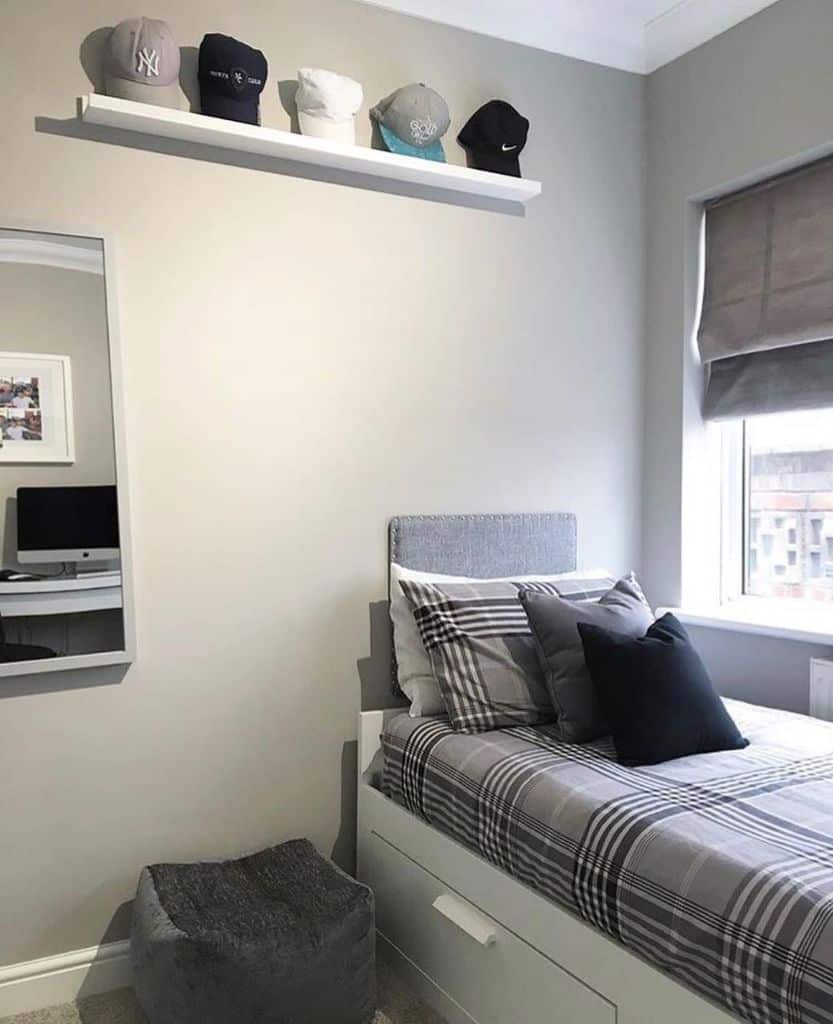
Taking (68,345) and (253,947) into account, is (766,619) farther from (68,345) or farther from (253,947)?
(68,345)

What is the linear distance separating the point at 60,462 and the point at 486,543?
121 centimetres

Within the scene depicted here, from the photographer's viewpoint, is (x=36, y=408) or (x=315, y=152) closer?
(x=36, y=408)

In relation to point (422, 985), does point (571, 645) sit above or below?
above

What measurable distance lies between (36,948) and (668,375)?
2431 millimetres

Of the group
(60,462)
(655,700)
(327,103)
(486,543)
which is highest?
(327,103)

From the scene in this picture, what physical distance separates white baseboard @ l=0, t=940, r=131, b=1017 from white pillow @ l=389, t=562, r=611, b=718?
3.11ft

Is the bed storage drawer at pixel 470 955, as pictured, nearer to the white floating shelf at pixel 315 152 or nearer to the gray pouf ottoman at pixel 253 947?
the gray pouf ottoman at pixel 253 947

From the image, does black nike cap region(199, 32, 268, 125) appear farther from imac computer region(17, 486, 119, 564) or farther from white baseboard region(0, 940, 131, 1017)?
white baseboard region(0, 940, 131, 1017)

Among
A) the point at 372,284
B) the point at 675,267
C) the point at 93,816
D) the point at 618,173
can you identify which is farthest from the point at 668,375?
the point at 93,816

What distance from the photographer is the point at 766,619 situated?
105 inches

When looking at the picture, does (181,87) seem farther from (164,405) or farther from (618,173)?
(618,173)

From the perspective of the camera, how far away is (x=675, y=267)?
9.64ft

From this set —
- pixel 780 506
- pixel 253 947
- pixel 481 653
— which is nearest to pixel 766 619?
pixel 780 506

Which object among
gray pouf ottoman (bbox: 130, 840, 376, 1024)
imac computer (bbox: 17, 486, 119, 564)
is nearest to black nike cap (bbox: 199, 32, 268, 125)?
imac computer (bbox: 17, 486, 119, 564)
